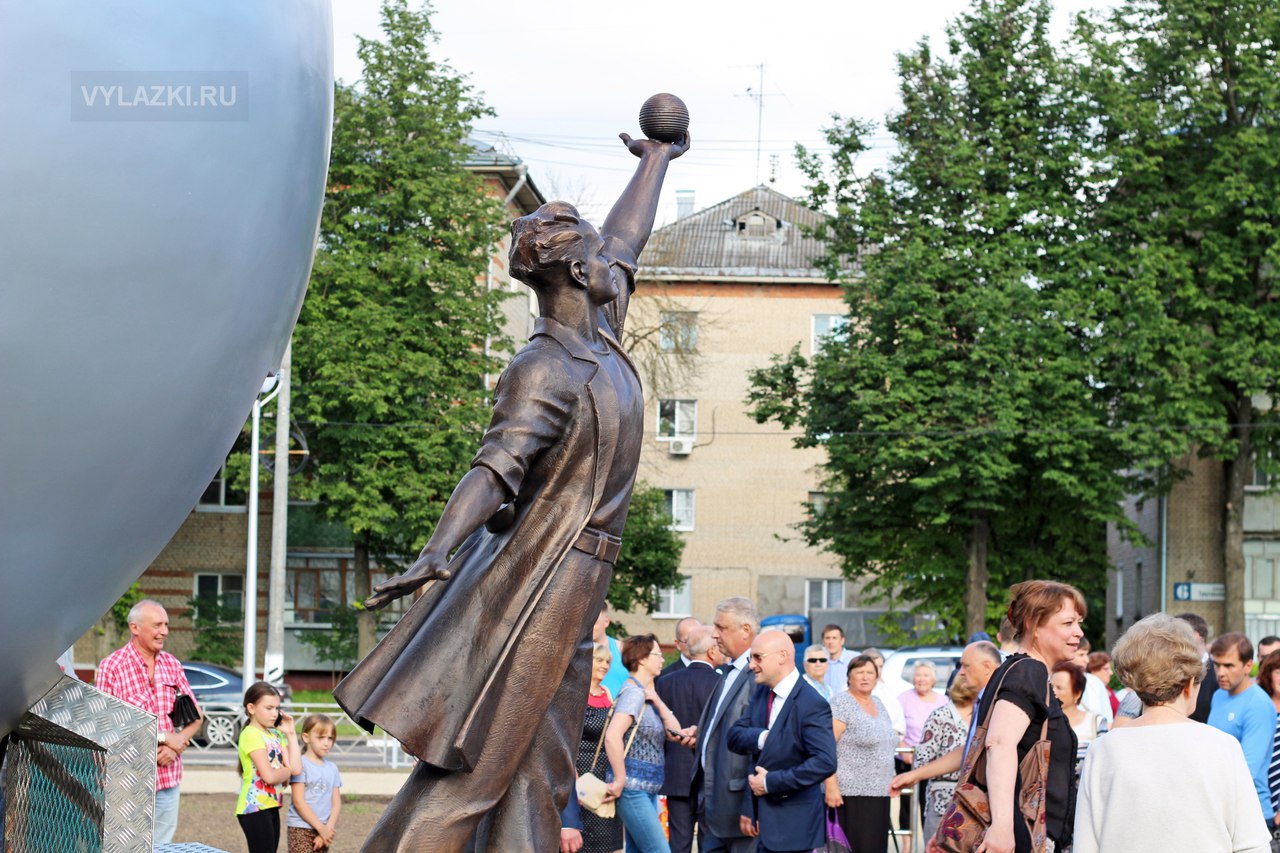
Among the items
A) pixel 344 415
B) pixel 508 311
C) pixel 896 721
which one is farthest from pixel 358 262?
pixel 896 721

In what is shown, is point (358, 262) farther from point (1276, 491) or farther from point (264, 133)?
point (264, 133)

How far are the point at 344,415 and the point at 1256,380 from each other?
17.9 m

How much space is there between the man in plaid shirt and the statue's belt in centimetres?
444

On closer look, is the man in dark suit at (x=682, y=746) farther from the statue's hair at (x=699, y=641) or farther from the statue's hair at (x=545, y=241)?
the statue's hair at (x=545, y=241)

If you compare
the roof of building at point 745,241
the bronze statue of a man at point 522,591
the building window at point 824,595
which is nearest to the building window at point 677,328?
the roof of building at point 745,241

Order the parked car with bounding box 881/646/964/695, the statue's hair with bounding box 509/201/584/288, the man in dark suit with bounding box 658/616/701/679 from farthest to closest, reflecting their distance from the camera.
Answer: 1. the parked car with bounding box 881/646/964/695
2. the man in dark suit with bounding box 658/616/701/679
3. the statue's hair with bounding box 509/201/584/288

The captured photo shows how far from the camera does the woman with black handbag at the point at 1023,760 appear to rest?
5.03 meters

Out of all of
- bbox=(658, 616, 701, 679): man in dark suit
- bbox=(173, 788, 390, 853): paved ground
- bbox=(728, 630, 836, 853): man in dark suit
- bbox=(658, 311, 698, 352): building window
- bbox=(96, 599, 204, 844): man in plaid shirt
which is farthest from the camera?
bbox=(658, 311, 698, 352): building window

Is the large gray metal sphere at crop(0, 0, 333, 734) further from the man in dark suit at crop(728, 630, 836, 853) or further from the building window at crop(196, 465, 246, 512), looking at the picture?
the building window at crop(196, 465, 246, 512)

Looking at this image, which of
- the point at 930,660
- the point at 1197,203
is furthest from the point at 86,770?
the point at 1197,203

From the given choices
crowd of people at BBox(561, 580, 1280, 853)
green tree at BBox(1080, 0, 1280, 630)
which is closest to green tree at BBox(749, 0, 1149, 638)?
green tree at BBox(1080, 0, 1280, 630)

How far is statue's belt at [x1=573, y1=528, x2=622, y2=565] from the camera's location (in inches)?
160

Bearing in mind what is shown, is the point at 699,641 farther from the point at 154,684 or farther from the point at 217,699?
the point at 217,699

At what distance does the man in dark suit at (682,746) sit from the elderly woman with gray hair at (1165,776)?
5.00 meters
